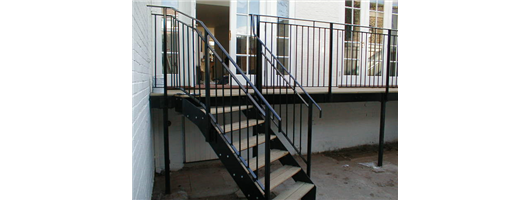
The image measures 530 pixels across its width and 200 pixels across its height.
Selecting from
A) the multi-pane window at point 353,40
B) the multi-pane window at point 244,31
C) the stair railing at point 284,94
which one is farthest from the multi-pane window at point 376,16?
the multi-pane window at point 244,31

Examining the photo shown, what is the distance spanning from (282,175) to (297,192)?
23 cm

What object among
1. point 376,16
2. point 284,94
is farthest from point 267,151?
point 376,16

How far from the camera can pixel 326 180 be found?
432 centimetres

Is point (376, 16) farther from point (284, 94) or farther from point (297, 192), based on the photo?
point (297, 192)

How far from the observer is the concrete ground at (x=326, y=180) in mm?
3795

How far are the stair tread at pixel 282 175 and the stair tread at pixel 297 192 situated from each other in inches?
5.7

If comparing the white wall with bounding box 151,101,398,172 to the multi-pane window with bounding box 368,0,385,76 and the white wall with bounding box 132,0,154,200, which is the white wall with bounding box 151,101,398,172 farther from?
the white wall with bounding box 132,0,154,200

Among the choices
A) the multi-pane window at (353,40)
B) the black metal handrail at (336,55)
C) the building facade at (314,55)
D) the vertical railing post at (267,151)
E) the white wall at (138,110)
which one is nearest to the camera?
the white wall at (138,110)

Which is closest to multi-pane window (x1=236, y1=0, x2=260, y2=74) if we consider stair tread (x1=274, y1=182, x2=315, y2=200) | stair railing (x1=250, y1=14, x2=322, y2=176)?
stair railing (x1=250, y1=14, x2=322, y2=176)

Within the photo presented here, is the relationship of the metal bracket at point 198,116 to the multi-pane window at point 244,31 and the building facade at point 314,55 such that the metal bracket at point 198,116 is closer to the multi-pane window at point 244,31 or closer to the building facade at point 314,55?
the building facade at point 314,55
